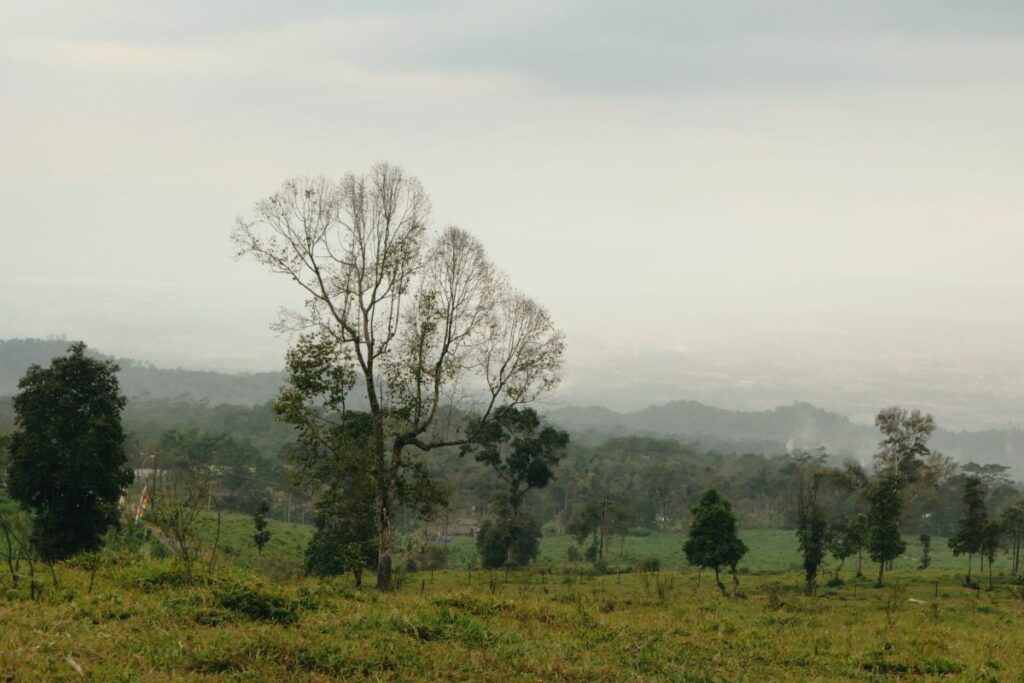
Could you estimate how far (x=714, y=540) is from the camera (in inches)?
1620

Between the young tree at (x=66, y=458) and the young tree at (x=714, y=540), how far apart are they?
2911 centimetres

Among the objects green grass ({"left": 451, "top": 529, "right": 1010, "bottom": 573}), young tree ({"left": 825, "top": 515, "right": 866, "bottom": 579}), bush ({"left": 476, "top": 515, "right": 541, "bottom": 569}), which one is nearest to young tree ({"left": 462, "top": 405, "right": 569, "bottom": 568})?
bush ({"left": 476, "top": 515, "right": 541, "bottom": 569})

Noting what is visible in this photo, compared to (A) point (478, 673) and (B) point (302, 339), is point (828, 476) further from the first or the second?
(A) point (478, 673)

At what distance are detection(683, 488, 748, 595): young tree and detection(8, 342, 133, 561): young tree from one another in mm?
29112

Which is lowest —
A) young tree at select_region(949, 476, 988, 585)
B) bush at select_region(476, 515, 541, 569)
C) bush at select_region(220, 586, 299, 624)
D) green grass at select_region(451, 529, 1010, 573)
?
green grass at select_region(451, 529, 1010, 573)

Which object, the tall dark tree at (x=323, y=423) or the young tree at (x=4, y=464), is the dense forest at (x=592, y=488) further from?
the tall dark tree at (x=323, y=423)

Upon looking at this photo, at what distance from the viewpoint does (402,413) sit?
85.2ft

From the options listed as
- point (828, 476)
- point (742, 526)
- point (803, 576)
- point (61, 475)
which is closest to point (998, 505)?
point (742, 526)

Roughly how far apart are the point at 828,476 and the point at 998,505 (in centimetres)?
7487

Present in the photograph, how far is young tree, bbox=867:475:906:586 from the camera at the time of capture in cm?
4409

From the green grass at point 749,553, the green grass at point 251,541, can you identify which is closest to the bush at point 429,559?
the green grass at point 749,553

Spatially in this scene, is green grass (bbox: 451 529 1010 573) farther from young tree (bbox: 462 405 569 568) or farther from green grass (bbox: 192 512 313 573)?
green grass (bbox: 192 512 313 573)

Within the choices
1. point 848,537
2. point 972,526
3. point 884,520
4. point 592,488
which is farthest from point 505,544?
point 592,488

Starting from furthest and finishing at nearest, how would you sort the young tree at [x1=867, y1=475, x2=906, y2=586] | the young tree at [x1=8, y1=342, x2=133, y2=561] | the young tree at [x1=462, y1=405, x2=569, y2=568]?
1. the young tree at [x1=462, y1=405, x2=569, y2=568]
2. the young tree at [x1=867, y1=475, x2=906, y2=586]
3. the young tree at [x1=8, y1=342, x2=133, y2=561]
